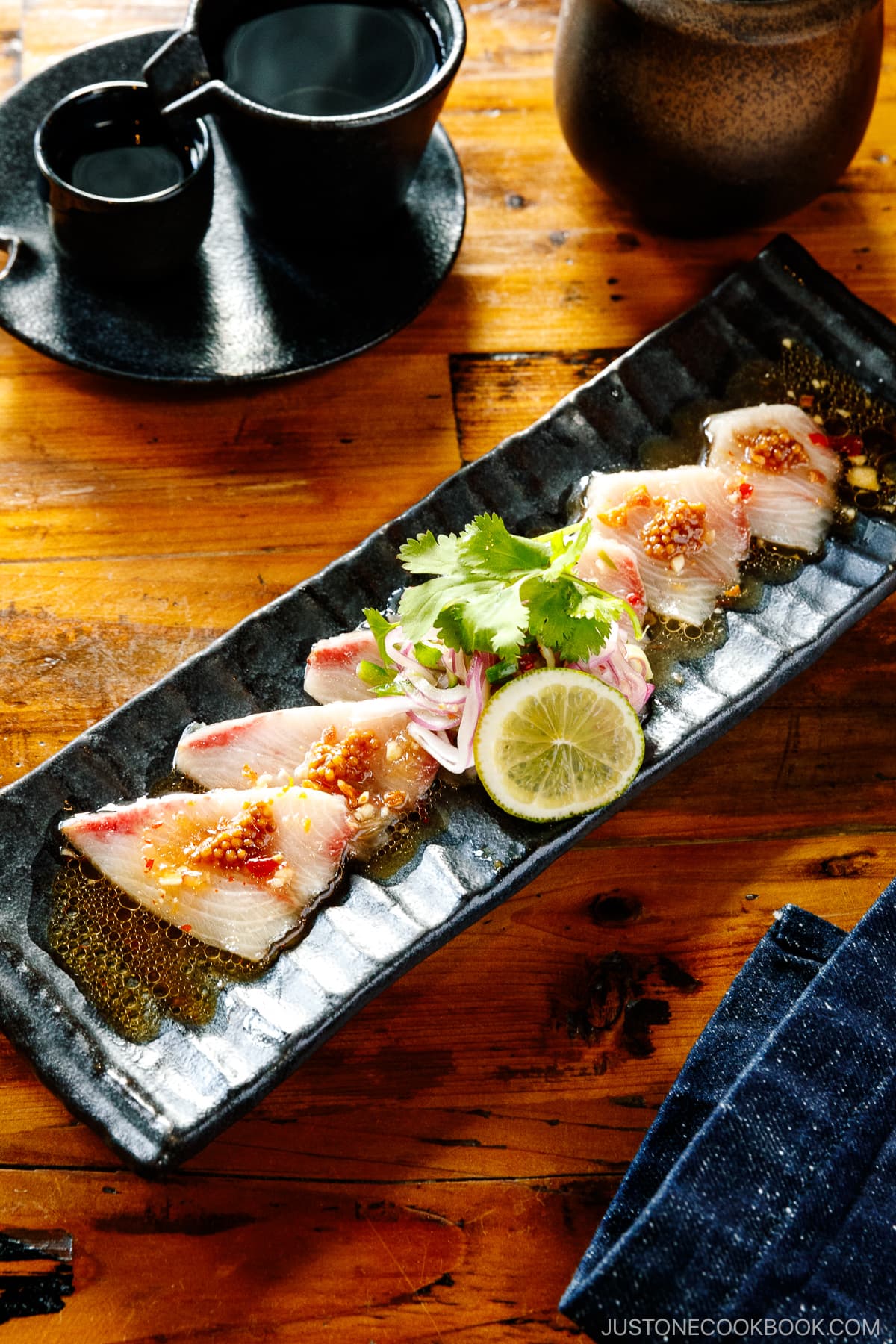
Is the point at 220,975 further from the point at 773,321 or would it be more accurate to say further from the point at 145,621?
the point at 773,321

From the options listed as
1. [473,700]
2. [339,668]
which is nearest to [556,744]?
[473,700]

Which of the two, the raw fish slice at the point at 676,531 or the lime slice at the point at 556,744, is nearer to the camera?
the lime slice at the point at 556,744

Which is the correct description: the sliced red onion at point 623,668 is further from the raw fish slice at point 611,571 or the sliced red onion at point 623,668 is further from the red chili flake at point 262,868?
the red chili flake at point 262,868

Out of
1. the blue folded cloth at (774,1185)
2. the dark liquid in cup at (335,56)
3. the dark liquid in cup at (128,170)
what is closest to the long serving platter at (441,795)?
the blue folded cloth at (774,1185)

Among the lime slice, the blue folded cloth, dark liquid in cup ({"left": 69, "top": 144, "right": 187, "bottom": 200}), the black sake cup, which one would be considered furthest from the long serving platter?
dark liquid in cup ({"left": 69, "top": 144, "right": 187, "bottom": 200})

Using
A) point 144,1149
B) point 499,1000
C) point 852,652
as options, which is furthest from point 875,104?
point 144,1149

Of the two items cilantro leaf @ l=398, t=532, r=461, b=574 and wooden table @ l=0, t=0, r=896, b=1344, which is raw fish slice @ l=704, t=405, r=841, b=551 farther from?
cilantro leaf @ l=398, t=532, r=461, b=574

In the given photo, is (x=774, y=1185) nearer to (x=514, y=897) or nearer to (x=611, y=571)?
(x=514, y=897)
